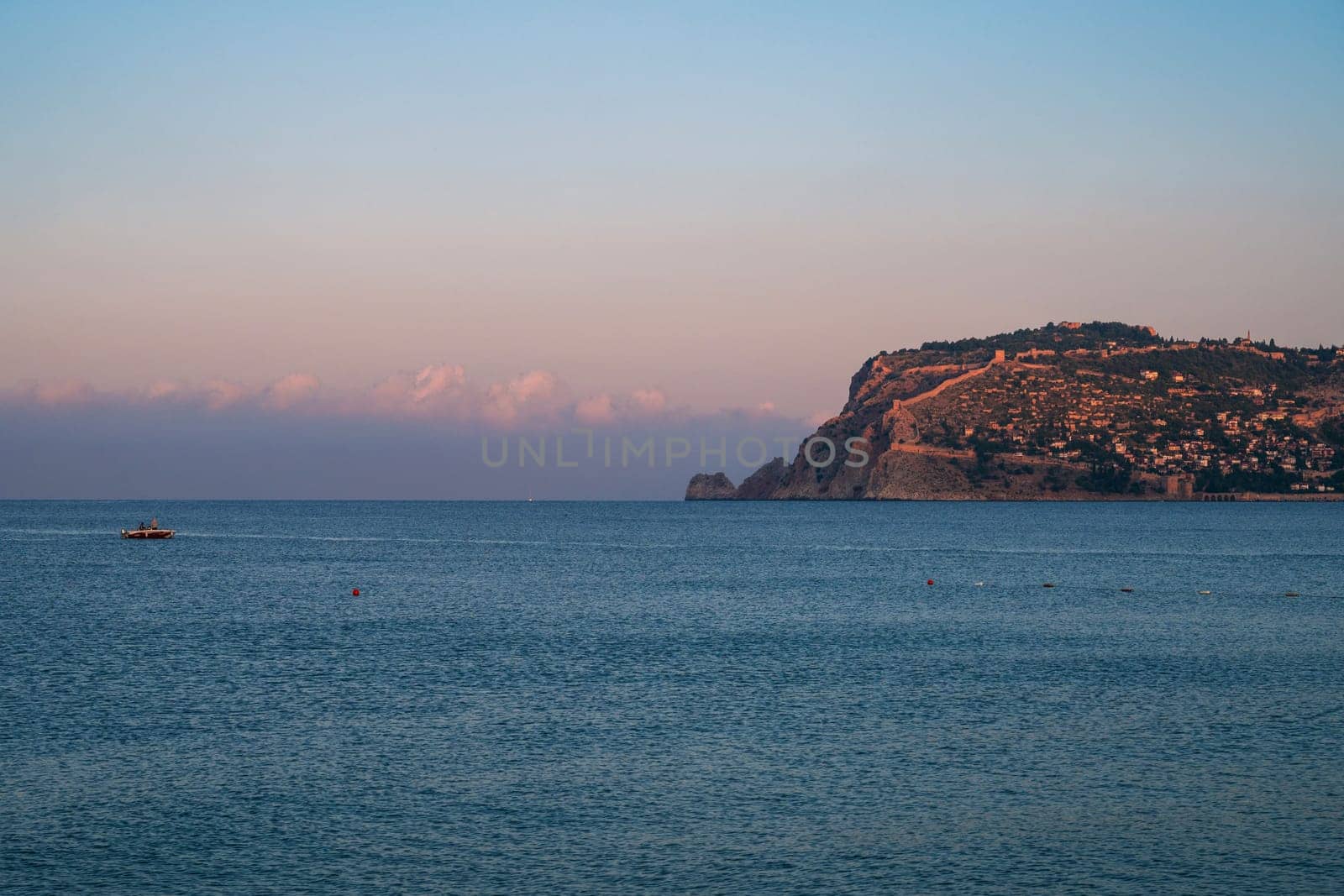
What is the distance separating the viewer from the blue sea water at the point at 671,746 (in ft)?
82.5

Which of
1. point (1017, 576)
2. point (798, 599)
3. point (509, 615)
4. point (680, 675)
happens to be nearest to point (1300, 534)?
point (1017, 576)

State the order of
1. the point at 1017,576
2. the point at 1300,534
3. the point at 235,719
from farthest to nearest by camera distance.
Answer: the point at 1300,534 < the point at 1017,576 < the point at 235,719

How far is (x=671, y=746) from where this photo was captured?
1373 inches

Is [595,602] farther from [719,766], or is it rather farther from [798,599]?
[719,766]

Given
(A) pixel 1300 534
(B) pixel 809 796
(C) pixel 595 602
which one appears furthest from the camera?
(A) pixel 1300 534

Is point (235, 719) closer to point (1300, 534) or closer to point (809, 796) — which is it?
point (809, 796)

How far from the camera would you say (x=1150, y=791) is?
1176 inches

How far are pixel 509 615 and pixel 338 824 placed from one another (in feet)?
140

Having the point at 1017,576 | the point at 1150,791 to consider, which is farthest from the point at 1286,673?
the point at 1017,576

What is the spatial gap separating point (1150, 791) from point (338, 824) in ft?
61.5

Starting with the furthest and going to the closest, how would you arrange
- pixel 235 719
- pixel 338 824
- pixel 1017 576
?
pixel 1017 576
pixel 235 719
pixel 338 824

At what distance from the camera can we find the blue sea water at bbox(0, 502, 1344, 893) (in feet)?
82.5

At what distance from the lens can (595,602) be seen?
7844 centimetres

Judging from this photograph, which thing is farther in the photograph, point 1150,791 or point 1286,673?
point 1286,673
